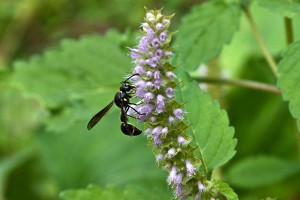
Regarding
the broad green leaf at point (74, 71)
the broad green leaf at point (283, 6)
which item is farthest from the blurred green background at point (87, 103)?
the broad green leaf at point (283, 6)

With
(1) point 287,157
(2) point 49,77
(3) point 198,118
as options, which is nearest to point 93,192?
(3) point 198,118

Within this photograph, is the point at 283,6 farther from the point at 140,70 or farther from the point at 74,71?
the point at 74,71

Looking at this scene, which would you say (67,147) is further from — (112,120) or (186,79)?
(186,79)

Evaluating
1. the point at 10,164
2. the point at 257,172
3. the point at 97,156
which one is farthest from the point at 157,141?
the point at 10,164

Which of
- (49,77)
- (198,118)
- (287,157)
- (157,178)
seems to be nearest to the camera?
(198,118)

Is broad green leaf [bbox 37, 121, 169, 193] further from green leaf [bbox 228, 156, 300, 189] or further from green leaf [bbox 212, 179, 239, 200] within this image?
green leaf [bbox 212, 179, 239, 200]

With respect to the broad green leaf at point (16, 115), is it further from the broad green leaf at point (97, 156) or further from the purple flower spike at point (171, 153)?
the purple flower spike at point (171, 153)

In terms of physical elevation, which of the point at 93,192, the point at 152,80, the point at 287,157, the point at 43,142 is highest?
the point at 152,80
